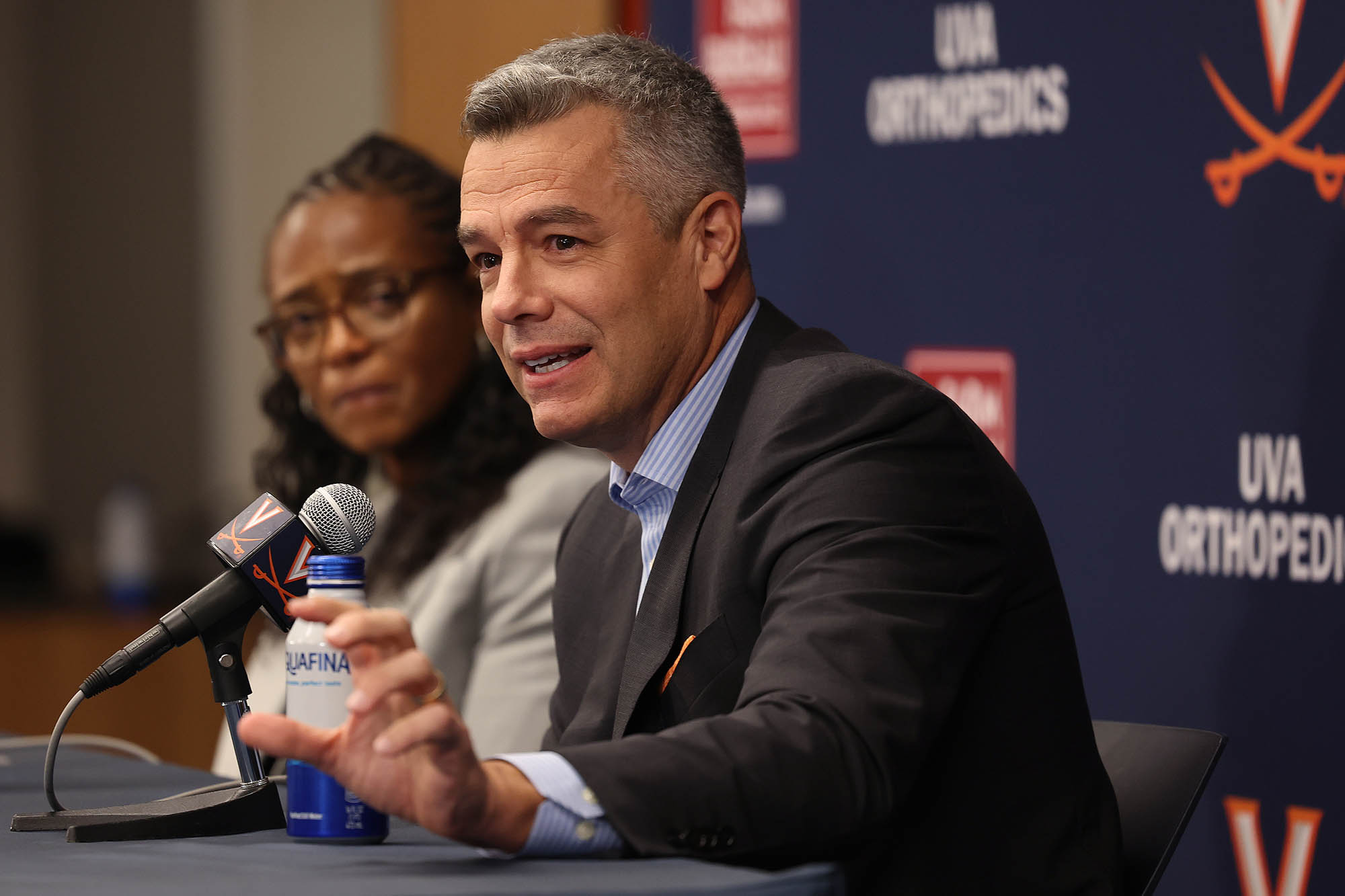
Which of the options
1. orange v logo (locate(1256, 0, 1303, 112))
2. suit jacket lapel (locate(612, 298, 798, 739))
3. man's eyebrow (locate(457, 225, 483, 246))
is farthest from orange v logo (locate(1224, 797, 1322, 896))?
man's eyebrow (locate(457, 225, 483, 246))

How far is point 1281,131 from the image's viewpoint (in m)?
2.34

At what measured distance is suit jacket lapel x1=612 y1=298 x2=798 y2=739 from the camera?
160 cm

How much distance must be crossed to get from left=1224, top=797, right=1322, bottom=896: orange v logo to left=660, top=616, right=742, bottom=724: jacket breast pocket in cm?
117

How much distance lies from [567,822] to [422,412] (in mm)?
1707

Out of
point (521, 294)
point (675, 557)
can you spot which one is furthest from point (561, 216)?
point (675, 557)

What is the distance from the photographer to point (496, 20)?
3963mm

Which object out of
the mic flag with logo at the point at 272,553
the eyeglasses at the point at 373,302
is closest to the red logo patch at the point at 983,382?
the eyeglasses at the point at 373,302

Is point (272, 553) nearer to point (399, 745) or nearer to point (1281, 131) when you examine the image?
point (399, 745)

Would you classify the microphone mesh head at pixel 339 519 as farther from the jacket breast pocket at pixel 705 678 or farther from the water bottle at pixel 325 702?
the jacket breast pocket at pixel 705 678

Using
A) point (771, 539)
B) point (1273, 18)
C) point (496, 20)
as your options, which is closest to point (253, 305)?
point (496, 20)

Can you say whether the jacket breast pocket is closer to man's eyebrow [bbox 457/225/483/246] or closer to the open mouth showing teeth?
the open mouth showing teeth

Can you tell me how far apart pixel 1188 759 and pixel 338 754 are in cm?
94

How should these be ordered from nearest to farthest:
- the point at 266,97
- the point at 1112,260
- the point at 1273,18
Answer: the point at 1273,18 → the point at 1112,260 → the point at 266,97

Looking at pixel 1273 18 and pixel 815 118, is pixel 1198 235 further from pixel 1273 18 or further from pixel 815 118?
pixel 815 118
